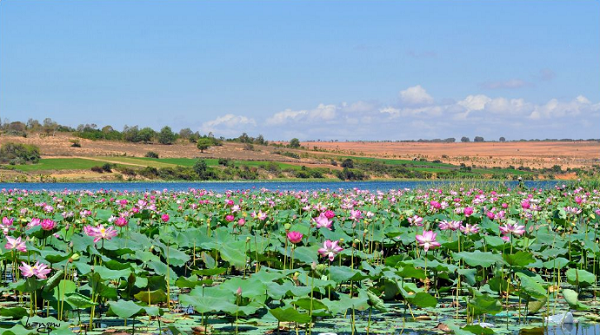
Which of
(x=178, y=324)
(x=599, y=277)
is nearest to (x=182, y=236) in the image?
(x=178, y=324)

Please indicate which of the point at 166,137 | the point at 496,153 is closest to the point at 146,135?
the point at 166,137

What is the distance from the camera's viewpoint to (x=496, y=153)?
365 feet

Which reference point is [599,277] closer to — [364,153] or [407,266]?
[407,266]

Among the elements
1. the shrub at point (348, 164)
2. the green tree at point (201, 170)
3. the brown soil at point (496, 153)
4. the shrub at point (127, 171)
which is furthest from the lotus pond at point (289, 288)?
the brown soil at point (496, 153)

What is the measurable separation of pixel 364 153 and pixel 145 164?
4965 centimetres

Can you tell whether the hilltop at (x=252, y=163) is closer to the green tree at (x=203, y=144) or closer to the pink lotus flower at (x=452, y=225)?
the green tree at (x=203, y=144)

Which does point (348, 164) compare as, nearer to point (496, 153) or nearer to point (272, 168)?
point (272, 168)

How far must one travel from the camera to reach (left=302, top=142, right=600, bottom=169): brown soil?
305 feet

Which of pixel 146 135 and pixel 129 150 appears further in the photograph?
pixel 146 135

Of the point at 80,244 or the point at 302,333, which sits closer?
the point at 302,333

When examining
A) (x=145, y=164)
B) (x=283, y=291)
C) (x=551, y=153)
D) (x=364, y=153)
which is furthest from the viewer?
(x=364, y=153)

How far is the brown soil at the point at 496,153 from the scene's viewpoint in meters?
92.9

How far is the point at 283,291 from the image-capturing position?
511cm

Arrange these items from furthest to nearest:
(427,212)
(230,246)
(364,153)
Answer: (364,153), (427,212), (230,246)
